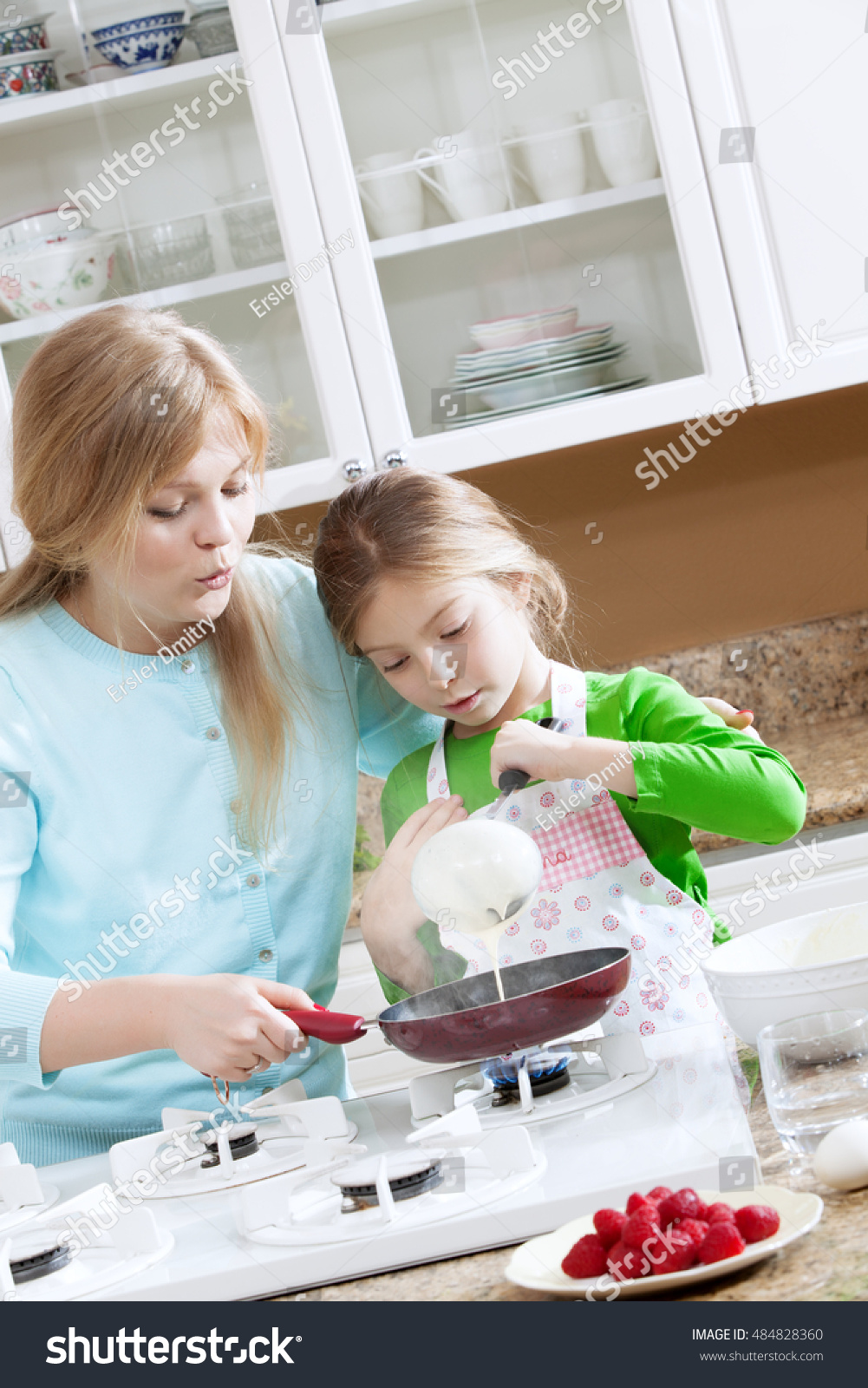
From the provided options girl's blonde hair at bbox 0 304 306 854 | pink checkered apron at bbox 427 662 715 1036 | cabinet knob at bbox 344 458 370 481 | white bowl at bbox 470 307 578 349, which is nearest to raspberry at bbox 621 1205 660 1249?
pink checkered apron at bbox 427 662 715 1036

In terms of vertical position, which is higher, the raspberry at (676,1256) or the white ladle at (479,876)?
the white ladle at (479,876)

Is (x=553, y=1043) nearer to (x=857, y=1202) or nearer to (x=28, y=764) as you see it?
(x=857, y=1202)

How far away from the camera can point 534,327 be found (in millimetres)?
1928

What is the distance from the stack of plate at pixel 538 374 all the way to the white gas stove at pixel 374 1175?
1215mm

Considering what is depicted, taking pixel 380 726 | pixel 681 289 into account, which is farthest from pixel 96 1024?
pixel 681 289

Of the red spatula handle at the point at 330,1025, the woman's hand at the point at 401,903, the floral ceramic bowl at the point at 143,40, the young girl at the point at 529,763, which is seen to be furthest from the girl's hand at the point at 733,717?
the floral ceramic bowl at the point at 143,40

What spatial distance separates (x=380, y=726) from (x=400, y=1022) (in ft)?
1.71

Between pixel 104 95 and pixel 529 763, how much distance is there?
1412mm

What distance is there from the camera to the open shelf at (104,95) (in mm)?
1896

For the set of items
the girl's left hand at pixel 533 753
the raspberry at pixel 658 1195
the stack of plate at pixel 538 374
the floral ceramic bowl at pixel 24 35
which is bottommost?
the raspberry at pixel 658 1195

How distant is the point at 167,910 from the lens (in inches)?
42.2

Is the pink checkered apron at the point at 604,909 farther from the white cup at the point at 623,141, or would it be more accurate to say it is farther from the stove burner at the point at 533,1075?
the white cup at the point at 623,141

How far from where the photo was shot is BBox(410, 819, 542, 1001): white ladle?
888mm

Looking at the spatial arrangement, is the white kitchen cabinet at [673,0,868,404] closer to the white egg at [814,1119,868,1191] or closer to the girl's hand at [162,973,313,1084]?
the girl's hand at [162,973,313,1084]
